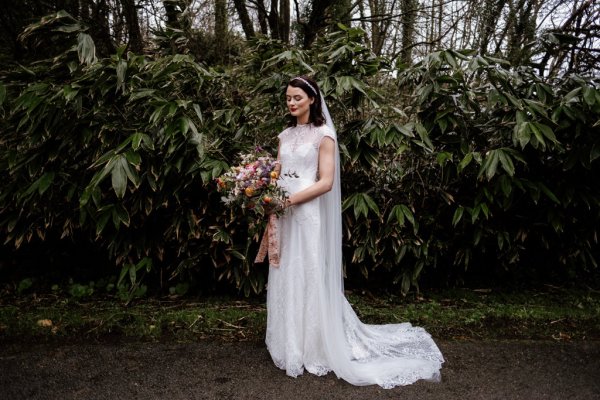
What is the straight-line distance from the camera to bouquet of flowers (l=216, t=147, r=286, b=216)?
95.7 inches

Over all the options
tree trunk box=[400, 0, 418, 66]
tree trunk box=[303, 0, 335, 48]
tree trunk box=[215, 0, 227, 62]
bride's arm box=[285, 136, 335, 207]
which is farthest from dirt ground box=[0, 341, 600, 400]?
tree trunk box=[400, 0, 418, 66]

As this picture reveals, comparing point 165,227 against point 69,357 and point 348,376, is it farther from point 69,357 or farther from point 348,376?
point 348,376

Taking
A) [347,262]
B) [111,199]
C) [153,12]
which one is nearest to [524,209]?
[347,262]

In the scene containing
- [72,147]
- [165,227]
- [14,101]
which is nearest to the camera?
[14,101]

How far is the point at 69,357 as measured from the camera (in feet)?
8.95

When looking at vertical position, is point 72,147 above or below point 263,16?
below

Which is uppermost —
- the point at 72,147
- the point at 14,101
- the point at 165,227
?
the point at 14,101

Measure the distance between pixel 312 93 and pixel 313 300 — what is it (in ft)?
3.99

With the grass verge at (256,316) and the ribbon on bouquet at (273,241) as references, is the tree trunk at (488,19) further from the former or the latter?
the ribbon on bouquet at (273,241)

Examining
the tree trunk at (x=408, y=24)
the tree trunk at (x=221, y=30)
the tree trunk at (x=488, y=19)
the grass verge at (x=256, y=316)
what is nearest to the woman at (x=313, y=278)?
the grass verge at (x=256, y=316)

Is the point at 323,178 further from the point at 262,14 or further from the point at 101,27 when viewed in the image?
the point at 262,14

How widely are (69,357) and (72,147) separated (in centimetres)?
157

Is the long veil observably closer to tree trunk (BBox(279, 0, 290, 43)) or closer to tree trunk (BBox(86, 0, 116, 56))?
tree trunk (BBox(86, 0, 116, 56))

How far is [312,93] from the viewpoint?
2.65 meters
